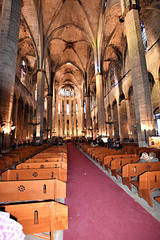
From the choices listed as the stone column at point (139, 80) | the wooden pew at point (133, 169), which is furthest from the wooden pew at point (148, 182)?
the stone column at point (139, 80)

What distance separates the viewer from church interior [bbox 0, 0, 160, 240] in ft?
24.9

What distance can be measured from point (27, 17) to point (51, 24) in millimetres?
4928

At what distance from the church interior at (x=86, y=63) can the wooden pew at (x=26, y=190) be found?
2.27 ft

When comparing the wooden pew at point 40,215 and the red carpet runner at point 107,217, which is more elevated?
the wooden pew at point 40,215

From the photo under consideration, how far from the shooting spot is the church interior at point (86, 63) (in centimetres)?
758

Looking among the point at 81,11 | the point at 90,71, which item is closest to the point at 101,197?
the point at 81,11

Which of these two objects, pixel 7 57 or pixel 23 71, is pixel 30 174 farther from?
pixel 23 71

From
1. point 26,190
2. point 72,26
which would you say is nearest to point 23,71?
point 72,26

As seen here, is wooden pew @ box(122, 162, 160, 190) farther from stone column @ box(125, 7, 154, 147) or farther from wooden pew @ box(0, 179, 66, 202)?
stone column @ box(125, 7, 154, 147)

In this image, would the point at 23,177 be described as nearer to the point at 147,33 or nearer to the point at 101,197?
Answer: the point at 101,197

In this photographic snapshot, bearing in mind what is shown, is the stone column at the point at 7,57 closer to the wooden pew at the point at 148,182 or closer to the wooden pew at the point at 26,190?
the wooden pew at the point at 26,190

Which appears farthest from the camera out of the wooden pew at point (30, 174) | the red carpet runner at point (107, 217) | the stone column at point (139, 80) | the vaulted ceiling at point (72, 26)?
the vaulted ceiling at point (72, 26)

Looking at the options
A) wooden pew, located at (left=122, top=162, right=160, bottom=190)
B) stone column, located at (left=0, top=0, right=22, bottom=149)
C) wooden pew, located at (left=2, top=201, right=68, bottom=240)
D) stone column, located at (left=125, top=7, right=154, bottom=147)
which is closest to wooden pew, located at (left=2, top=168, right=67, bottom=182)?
wooden pew, located at (left=2, top=201, right=68, bottom=240)

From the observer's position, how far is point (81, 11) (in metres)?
19.0
